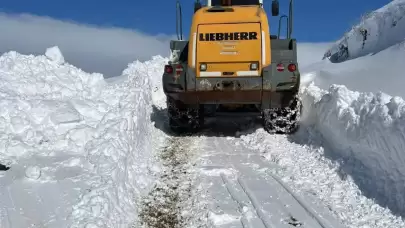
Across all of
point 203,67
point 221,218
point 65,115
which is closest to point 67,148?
point 65,115

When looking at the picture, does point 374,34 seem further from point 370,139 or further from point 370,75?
point 370,139

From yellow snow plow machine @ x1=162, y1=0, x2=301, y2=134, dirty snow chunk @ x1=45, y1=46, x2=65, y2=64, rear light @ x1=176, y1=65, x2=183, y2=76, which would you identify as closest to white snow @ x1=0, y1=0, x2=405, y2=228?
dirty snow chunk @ x1=45, y1=46, x2=65, y2=64

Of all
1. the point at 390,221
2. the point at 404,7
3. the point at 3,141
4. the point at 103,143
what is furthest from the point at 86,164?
the point at 404,7

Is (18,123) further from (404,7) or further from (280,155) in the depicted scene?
(404,7)

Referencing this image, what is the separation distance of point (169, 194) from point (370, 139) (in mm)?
2603

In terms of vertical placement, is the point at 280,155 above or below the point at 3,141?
below

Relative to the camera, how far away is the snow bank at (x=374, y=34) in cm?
Answer: 1591

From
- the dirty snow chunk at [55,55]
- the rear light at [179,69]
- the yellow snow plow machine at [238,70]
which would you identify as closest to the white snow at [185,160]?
the dirty snow chunk at [55,55]

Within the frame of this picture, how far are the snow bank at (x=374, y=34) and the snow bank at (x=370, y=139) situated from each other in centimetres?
908

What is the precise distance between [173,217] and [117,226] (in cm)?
63

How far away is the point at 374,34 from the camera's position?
698 inches

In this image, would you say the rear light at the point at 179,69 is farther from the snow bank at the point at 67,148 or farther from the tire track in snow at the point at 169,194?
the tire track in snow at the point at 169,194

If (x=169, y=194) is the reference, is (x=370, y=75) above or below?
above

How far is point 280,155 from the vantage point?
6809mm
